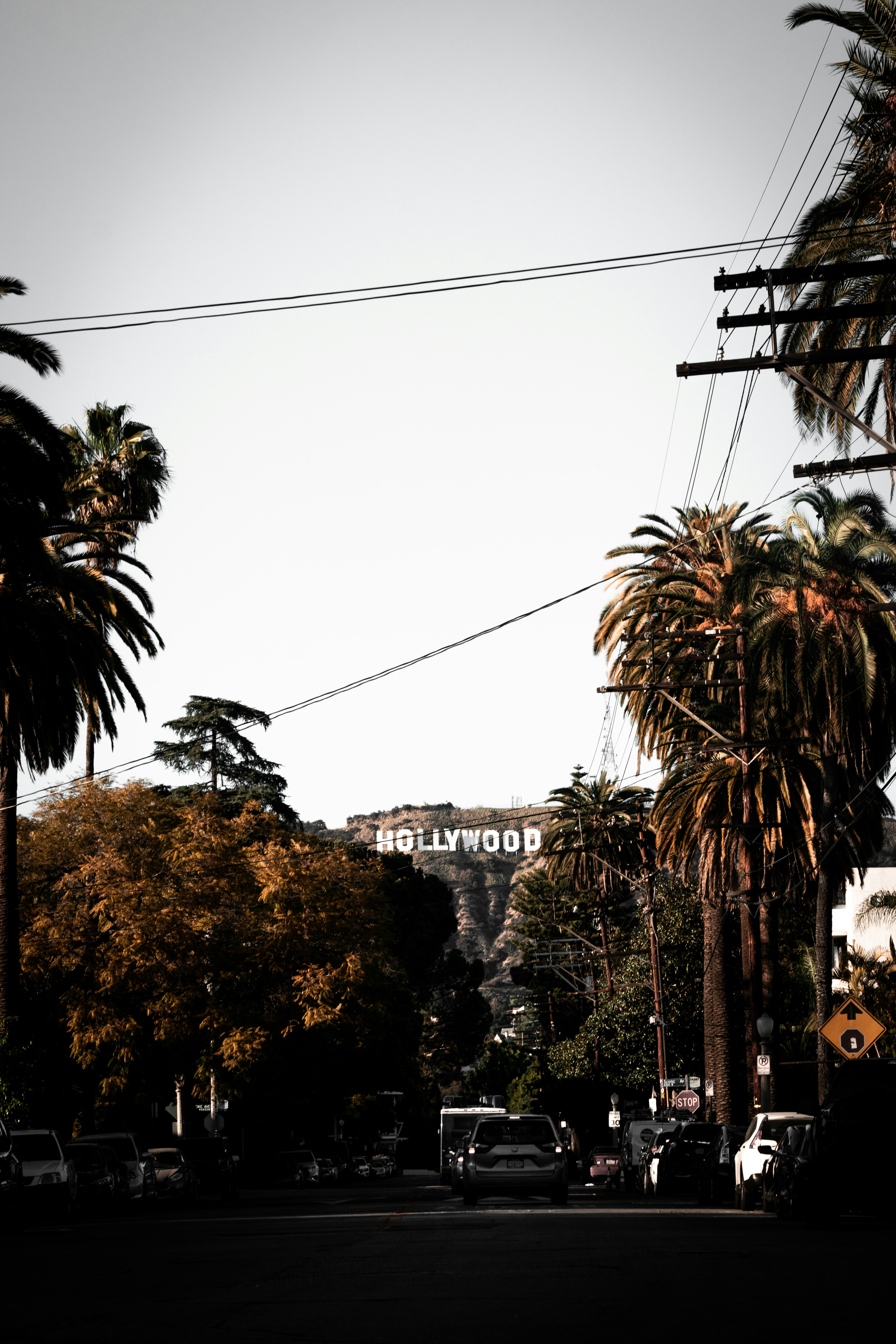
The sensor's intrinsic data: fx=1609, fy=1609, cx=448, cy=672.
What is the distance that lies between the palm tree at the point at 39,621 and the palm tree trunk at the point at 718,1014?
16.6 meters

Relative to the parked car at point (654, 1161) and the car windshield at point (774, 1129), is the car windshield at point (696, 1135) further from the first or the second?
the car windshield at point (774, 1129)

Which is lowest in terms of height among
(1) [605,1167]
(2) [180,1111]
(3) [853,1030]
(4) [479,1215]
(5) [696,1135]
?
(1) [605,1167]

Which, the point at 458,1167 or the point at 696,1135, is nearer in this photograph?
the point at 696,1135

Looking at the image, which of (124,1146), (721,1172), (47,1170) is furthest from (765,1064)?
(47,1170)

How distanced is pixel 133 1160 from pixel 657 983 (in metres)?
29.9

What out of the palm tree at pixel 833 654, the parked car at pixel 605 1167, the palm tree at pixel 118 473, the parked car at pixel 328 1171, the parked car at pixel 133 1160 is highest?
the palm tree at pixel 118 473

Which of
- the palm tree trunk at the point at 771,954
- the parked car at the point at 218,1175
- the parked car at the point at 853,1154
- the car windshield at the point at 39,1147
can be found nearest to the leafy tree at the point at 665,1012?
the palm tree trunk at the point at 771,954

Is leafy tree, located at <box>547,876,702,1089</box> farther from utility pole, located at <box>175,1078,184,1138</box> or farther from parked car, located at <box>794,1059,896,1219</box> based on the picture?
parked car, located at <box>794,1059,896,1219</box>

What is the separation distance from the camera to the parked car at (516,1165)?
2659cm

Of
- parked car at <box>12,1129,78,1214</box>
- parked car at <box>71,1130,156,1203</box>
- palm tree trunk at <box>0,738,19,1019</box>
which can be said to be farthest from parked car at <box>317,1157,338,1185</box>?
parked car at <box>12,1129,78,1214</box>

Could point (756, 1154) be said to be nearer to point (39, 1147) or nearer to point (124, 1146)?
point (39, 1147)

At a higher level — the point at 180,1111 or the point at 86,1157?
the point at 86,1157

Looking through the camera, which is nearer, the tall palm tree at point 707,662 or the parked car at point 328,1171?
the tall palm tree at point 707,662

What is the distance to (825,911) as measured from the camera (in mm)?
37250
